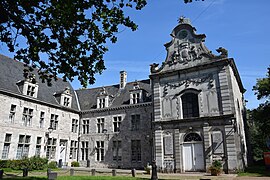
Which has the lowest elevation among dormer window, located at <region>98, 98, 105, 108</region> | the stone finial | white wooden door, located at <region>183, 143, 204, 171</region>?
white wooden door, located at <region>183, 143, 204, 171</region>

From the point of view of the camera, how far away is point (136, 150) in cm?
2480

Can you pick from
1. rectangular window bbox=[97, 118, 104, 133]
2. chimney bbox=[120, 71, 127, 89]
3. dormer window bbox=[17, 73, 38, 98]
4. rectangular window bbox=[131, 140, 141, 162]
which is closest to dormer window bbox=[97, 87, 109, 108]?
rectangular window bbox=[97, 118, 104, 133]

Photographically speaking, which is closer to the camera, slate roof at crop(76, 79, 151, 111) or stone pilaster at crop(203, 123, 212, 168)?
stone pilaster at crop(203, 123, 212, 168)

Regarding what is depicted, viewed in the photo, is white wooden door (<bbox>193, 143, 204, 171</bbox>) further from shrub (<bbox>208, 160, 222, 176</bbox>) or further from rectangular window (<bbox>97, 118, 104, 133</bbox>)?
rectangular window (<bbox>97, 118, 104, 133</bbox>)

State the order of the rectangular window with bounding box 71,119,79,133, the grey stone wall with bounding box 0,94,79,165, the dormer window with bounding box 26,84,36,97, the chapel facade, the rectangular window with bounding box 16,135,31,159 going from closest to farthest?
the chapel facade, the grey stone wall with bounding box 0,94,79,165, the rectangular window with bounding box 16,135,31,159, the dormer window with bounding box 26,84,36,97, the rectangular window with bounding box 71,119,79,133

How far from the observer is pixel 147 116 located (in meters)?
24.8

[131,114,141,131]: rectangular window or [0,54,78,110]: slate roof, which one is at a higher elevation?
[0,54,78,110]: slate roof

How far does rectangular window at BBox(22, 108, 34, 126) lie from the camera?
22783 millimetres

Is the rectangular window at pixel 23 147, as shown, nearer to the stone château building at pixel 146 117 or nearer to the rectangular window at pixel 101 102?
the stone château building at pixel 146 117

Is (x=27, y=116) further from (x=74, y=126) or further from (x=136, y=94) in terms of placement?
(x=136, y=94)

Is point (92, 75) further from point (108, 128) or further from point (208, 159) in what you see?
point (108, 128)

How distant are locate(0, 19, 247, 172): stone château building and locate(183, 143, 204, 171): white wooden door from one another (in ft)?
0.25

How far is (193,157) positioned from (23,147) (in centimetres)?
1586

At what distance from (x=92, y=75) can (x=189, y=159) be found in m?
13.1
